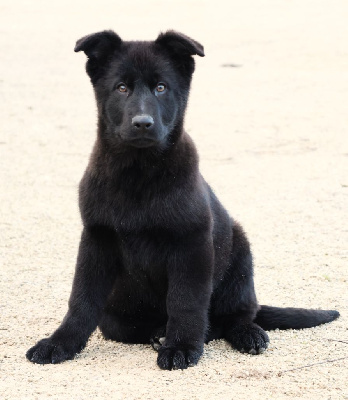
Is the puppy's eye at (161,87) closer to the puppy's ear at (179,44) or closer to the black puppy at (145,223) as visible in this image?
the black puppy at (145,223)

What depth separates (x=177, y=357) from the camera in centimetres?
420

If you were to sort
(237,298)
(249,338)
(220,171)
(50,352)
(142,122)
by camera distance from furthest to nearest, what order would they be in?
(220,171) < (237,298) < (249,338) < (50,352) < (142,122)

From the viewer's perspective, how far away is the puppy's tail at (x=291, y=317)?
4.84 m

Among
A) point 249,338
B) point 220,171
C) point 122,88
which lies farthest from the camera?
point 220,171

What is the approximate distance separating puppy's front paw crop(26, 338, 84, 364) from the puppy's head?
3.63 feet

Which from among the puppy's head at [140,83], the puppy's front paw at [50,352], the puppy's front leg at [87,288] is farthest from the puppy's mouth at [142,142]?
the puppy's front paw at [50,352]

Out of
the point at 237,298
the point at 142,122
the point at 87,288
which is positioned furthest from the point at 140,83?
the point at 237,298

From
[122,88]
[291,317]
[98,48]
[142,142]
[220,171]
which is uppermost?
[98,48]

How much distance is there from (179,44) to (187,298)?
54.3 inches

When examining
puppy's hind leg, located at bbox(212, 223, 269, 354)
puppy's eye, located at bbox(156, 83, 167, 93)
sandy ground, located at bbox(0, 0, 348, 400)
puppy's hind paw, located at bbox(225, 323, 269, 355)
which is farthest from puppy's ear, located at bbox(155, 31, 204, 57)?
sandy ground, located at bbox(0, 0, 348, 400)

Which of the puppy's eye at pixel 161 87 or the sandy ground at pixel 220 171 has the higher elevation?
the puppy's eye at pixel 161 87

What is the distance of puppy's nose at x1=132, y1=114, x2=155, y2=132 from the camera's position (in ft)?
13.8

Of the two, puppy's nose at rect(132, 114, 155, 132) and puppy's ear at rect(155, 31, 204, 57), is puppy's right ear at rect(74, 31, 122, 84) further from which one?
puppy's nose at rect(132, 114, 155, 132)

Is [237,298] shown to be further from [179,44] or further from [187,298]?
[179,44]
